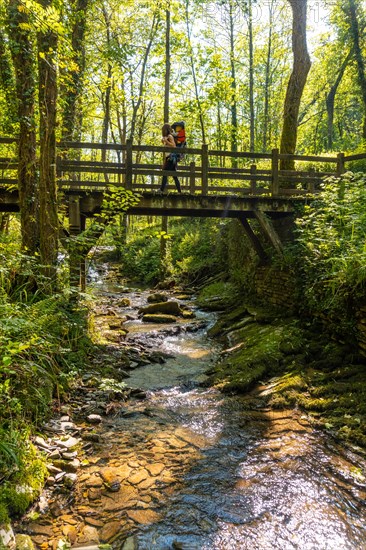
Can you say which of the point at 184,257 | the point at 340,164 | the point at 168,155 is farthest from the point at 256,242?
the point at 184,257

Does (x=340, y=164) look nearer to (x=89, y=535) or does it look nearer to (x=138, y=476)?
(x=138, y=476)

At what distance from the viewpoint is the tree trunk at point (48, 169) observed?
248 inches

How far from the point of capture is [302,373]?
610 cm

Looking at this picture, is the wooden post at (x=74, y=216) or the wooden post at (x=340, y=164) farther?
the wooden post at (x=340, y=164)

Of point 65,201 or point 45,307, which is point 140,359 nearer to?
point 45,307

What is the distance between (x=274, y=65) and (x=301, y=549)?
1265 inches

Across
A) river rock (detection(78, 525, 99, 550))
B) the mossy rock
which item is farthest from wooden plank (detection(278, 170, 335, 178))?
river rock (detection(78, 525, 99, 550))

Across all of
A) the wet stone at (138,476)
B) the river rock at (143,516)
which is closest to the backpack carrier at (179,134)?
the wet stone at (138,476)

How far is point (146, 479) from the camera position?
3.82m

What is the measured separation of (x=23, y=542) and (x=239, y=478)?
2.06m

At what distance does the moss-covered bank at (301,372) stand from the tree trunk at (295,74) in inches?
223

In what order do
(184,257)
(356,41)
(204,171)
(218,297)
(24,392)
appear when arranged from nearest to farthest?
(24,392), (204,171), (218,297), (356,41), (184,257)

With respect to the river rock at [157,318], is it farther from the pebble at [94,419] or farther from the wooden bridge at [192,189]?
the pebble at [94,419]

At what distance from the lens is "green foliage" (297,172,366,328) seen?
5980 millimetres
